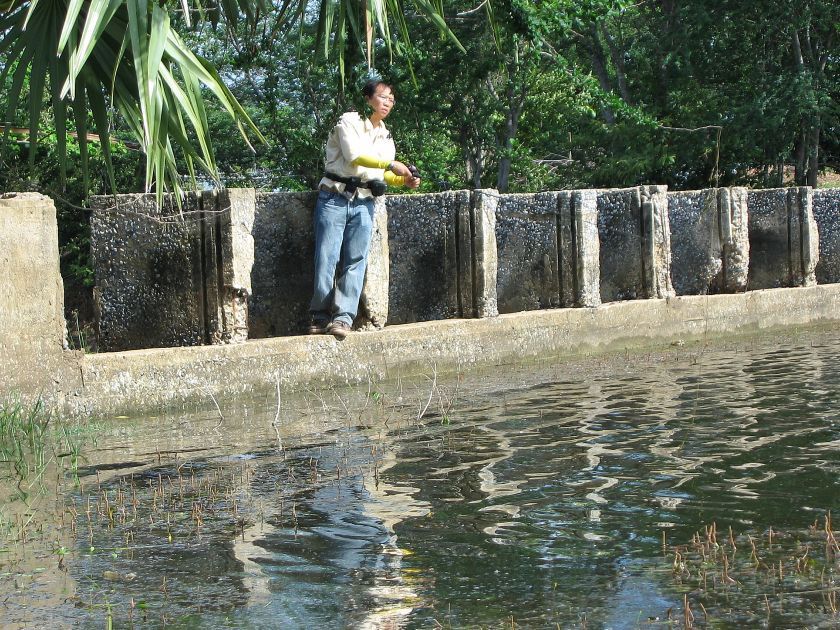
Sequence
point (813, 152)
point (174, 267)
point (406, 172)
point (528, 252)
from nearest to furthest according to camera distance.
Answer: point (174, 267) < point (406, 172) < point (528, 252) < point (813, 152)

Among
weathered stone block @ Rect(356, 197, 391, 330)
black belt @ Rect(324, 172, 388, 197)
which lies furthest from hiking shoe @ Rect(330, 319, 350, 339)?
black belt @ Rect(324, 172, 388, 197)

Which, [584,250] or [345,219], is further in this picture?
[584,250]

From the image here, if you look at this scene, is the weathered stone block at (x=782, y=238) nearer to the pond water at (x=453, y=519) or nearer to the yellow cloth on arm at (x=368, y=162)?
the pond water at (x=453, y=519)

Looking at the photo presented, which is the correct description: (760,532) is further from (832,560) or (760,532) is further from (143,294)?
(143,294)

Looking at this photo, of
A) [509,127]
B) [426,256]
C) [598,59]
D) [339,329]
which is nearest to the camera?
[339,329]

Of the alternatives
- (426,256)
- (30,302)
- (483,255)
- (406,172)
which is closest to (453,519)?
(30,302)

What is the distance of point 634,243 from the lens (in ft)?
36.0

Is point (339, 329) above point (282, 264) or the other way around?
the other way around

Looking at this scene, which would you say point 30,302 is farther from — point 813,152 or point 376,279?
point 813,152

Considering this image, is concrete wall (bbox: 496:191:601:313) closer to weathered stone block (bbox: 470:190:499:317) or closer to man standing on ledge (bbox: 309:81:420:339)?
weathered stone block (bbox: 470:190:499:317)

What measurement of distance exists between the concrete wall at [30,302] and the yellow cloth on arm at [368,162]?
2212 millimetres

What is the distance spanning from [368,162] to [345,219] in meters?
0.42

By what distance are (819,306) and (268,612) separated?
967 cm

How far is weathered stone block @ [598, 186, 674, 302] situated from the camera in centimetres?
1080
